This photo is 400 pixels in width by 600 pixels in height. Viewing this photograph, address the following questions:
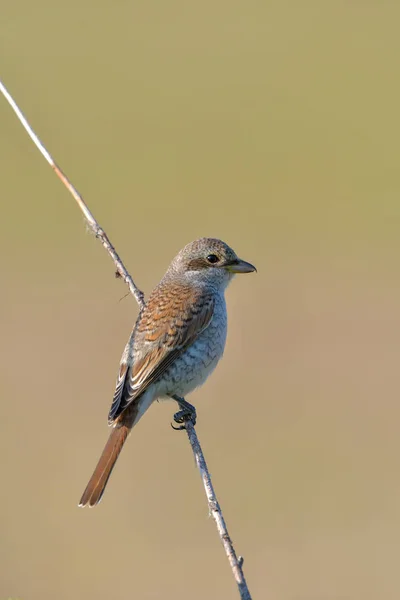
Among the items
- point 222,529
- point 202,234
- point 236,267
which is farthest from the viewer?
point 202,234

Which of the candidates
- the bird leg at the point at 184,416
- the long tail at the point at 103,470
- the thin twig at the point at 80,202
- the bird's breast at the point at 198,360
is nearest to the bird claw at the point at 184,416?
the bird leg at the point at 184,416

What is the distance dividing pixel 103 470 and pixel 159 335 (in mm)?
685

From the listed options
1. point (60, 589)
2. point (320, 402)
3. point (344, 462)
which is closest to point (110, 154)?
point (320, 402)

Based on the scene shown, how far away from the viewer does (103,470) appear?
3760 millimetres

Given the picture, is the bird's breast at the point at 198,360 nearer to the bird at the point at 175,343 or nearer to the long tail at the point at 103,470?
the bird at the point at 175,343

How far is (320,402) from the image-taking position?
313 inches

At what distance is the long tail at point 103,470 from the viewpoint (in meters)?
3.69

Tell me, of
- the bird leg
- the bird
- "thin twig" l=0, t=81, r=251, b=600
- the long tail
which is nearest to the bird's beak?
the bird

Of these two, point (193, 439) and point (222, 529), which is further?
point (193, 439)

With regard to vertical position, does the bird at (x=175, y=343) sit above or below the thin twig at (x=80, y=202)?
below

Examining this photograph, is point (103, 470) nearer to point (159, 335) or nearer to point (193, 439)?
point (193, 439)

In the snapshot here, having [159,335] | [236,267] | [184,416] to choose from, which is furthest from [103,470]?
[236,267]

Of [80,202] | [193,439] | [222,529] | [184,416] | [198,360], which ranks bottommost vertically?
[222,529]

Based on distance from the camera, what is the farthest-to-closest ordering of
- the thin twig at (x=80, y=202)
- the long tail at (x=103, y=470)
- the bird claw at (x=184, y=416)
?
the bird claw at (x=184, y=416) → the long tail at (x=103, y=470) → the thin twig at (x=80, y=202)
